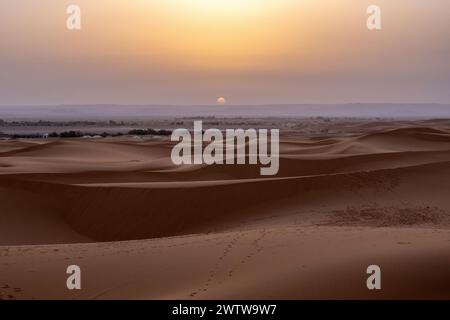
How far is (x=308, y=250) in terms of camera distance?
23.6ft

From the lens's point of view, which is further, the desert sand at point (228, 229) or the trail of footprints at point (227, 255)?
the trail of footprints at point (227, 255)

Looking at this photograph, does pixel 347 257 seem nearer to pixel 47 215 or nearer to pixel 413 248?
pixel 413 248

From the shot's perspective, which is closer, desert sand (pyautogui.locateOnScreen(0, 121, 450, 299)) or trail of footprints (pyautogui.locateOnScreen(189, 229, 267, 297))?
desert sand (pyautogui.locateOnScreen(0, 121, 450, 299))

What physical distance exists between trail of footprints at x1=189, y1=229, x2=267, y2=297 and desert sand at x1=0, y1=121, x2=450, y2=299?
0.02 meters

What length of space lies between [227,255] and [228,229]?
451 centimetres

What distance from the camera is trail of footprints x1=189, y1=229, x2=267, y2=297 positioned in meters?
6.02

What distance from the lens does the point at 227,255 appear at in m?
7.29

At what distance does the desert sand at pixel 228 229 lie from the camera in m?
5.90

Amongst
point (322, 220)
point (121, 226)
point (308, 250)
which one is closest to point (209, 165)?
point (121, 226)

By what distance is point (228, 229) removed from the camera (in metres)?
11.8

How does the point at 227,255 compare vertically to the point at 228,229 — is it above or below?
above

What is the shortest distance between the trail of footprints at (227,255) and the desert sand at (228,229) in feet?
0.06

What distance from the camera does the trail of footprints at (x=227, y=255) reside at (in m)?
6.02

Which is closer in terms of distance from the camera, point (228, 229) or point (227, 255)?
point (227, 255)
